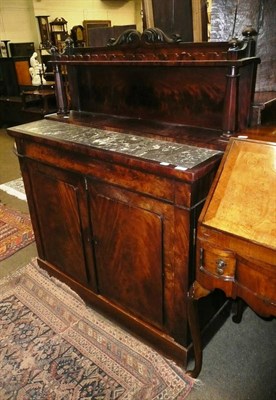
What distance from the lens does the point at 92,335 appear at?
5.77 ft

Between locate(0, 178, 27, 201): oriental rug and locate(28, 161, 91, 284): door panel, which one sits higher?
locate(28, 161, 91, 284): door panel

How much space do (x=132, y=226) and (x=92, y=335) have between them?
2.39 feet

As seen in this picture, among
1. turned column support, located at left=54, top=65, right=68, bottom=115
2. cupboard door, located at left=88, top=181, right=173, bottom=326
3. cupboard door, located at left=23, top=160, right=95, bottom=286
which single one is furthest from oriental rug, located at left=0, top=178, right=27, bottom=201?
cupboard door, located at left=88, top=181, right=173, bottom=326

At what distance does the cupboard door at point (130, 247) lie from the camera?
136 cm

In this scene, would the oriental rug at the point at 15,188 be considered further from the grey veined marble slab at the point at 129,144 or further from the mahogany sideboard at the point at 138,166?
the grey veined marble slab at the point at 129,144

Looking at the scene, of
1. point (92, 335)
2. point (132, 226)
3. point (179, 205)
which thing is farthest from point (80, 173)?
point (92, 335)

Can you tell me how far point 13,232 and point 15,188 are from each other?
3.38 ft

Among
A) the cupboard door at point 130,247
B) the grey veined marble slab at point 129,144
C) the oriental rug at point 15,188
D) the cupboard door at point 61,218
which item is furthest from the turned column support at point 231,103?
the oriental rug at point 15,188

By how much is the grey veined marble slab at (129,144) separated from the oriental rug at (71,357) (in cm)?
101

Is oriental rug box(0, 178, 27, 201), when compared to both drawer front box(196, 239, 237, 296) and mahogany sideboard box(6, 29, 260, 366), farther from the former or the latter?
drawer front box(196, 239, 237, 296)

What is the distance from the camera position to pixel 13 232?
2.81 m

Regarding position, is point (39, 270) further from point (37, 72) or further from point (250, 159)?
point (37, 72)

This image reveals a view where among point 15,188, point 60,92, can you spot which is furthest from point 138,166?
point 15,188

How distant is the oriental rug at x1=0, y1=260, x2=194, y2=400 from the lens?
147cm
